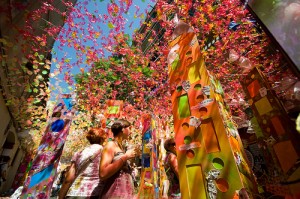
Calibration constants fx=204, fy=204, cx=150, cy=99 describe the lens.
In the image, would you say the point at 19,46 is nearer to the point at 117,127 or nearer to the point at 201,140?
the point at 117,127

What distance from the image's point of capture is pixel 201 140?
2.39m

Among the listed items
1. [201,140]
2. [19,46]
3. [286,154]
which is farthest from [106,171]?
[19,46]

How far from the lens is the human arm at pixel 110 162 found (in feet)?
7.25

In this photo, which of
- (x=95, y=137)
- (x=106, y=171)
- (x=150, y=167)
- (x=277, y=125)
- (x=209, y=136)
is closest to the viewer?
(x=277, y=125)

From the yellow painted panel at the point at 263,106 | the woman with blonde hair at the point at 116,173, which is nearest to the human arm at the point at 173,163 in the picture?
the woman with blonde hair at the point at 116,173

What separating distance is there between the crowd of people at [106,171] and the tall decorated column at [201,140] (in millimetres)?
644

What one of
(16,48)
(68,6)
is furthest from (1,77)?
(68,6)

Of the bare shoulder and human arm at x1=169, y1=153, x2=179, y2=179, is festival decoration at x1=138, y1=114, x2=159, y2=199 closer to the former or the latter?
human arm at x1=169, y1=153, x2=179, y2=179

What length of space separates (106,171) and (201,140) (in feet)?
3.70

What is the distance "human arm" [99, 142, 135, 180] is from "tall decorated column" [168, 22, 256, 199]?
656 millimetres

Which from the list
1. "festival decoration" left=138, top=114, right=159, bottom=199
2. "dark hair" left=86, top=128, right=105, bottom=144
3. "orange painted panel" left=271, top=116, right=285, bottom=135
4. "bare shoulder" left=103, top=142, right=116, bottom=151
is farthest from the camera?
"festival decoration" left=138, top=114, right=159, bottom=199

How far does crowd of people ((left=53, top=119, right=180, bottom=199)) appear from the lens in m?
2.27

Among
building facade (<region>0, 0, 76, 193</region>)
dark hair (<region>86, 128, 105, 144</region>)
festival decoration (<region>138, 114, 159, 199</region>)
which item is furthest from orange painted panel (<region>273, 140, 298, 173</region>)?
building facade (<region>0, 0, 76, 193</region>)

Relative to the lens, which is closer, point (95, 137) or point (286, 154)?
point (286, 154)
